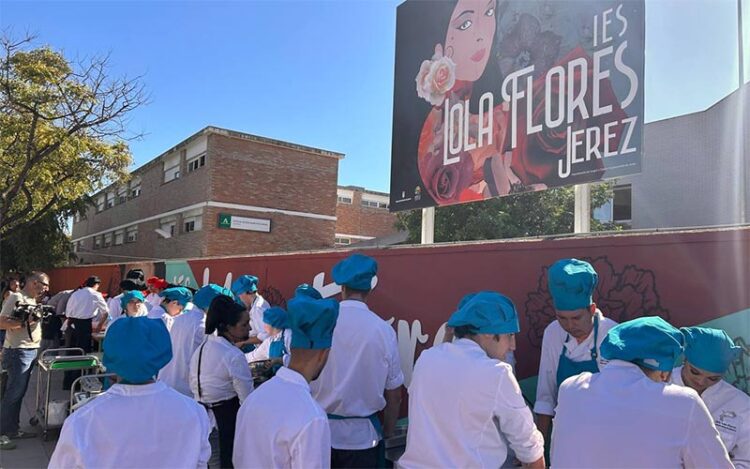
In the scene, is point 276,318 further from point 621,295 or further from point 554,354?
point 621,295

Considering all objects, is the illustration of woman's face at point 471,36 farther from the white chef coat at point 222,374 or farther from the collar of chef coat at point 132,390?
the collar of chef coat at point 132,390

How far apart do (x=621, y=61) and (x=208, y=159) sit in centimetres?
2147

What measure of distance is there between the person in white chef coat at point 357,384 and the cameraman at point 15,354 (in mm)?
4687

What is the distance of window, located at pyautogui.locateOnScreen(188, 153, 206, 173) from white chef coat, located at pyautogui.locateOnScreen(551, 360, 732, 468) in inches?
961

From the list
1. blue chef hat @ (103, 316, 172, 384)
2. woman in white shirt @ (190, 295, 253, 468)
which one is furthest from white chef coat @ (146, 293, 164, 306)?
blue chef hat @ (103, 316, 172, 384)

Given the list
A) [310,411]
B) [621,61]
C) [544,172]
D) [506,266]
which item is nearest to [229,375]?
[310,411]

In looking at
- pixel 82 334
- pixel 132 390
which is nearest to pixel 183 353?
pixel 132 390

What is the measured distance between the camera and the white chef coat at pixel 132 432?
6.73 feet

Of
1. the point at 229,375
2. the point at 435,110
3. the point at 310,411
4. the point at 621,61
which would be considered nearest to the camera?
the point at 310,411

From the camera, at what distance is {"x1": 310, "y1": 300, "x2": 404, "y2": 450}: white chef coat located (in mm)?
3316

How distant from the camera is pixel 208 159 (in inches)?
926

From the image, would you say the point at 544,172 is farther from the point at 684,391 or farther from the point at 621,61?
the point at 684,391

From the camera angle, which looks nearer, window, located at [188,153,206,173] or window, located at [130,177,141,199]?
window, located at [188,153,206,173]

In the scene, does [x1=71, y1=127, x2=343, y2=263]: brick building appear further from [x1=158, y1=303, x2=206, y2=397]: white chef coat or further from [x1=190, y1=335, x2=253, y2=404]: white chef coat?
[x1=190, y1=335, x2=253, y2=404]: white chef coat
